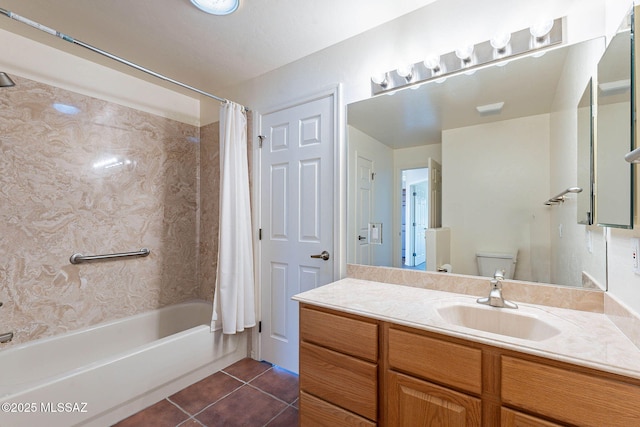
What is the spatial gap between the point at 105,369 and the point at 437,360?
181 cm

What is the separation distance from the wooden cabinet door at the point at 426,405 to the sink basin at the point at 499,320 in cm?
32

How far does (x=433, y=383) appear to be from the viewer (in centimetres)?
101

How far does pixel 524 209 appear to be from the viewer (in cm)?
134

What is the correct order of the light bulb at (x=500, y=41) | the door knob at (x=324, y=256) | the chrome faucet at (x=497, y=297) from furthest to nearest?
the door knob at (x=324, y=256) < the light bulb at (x=500, y=41) < the chrome faucet at (x=497, y=297)

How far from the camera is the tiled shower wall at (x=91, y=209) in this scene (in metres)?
1.84

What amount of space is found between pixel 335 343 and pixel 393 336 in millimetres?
292

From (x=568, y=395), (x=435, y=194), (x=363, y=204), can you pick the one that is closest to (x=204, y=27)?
(x=363, y=204)

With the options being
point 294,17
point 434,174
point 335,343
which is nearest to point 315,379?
point 335,343

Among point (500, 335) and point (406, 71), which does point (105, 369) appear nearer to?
point (500, 335)

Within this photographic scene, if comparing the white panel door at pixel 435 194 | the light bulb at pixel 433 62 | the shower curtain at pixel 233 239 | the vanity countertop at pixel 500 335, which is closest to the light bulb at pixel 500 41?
the light bulb at pixel 433 62

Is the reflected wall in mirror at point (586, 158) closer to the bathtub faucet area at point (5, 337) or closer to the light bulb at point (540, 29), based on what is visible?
the light bulb at point (540, 29)

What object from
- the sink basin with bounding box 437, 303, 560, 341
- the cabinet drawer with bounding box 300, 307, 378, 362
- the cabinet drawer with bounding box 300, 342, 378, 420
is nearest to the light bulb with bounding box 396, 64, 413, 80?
the sink basin with bounding box 437, 303, 560, 341

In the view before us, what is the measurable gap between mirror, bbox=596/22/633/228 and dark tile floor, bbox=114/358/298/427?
73.0 inches

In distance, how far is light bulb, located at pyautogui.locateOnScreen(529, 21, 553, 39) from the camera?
125 centimetres
